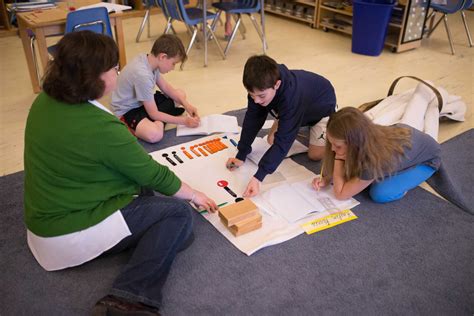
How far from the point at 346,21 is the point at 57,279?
4.17 m

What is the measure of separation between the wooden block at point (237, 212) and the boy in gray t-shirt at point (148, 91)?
896 mm

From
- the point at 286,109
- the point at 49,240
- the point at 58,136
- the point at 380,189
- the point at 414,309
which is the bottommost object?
the point at 414,309

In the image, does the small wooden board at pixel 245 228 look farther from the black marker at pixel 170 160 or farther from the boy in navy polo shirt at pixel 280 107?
the black marker at pixel 170 160

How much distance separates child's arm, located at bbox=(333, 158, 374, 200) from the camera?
1907 millimetres

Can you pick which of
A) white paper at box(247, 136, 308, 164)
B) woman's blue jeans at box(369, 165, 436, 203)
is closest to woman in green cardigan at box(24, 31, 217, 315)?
white paper at box(247, 136, 308, 164)

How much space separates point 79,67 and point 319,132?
1.43 meters

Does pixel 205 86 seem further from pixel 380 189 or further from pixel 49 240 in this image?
pixel 49 240

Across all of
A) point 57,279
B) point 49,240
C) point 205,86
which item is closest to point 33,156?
point 49,240

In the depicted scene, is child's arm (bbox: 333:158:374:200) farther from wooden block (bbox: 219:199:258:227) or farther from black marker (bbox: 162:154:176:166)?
black marker (bbox: 162:154:176:166)

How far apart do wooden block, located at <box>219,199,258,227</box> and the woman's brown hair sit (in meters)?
0.46

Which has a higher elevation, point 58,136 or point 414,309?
point 58,136

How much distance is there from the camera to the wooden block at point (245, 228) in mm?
1792

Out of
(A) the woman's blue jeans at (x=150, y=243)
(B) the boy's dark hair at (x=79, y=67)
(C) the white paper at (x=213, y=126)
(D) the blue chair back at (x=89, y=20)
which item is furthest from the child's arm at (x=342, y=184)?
(D) the blue chair back at (x=89, y=20)

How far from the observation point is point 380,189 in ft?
6.58
